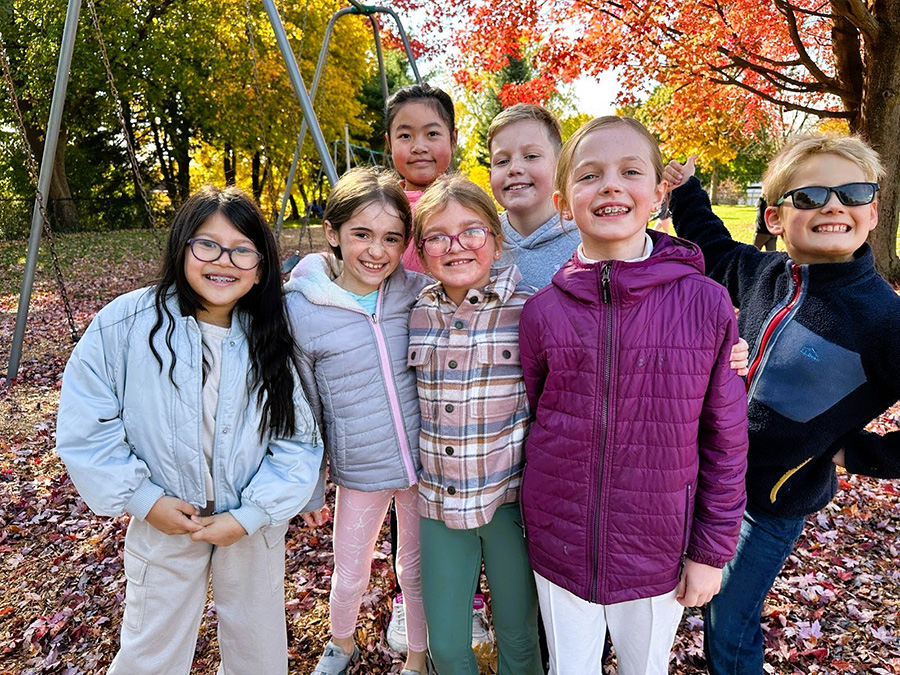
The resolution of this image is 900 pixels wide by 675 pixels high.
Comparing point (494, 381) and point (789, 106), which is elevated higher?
→ point (789, 106)

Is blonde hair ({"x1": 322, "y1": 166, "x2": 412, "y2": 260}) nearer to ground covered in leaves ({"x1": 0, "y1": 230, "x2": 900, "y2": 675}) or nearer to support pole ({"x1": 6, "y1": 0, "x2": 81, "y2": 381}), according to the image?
ground covered in leaves ({"x1": 0, "y1": 230, "x2": 900, "y2": 675})

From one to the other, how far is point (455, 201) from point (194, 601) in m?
1.65

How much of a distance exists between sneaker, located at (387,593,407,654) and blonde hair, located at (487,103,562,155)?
2.17 m

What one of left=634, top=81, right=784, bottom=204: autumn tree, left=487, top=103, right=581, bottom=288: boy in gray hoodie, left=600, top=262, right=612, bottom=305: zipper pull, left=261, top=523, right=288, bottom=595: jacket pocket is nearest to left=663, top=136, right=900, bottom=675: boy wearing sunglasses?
left=600, top=262, right=612, bottom=305: zipper pull

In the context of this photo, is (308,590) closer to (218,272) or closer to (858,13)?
(218,272)

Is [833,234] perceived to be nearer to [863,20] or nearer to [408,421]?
[408,421]

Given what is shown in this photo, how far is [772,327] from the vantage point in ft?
6.04

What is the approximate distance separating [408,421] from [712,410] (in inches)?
39.9

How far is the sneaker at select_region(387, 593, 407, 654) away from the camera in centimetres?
267

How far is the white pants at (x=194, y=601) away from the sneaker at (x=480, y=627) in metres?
0.90

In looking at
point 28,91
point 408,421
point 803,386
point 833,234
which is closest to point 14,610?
point 408,421

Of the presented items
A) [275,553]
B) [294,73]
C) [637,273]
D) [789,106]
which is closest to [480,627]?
[275,553]

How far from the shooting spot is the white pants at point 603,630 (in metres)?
1.72

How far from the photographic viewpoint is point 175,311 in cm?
192
